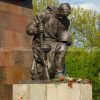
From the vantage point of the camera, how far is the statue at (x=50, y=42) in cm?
1182

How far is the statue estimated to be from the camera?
1182 cm

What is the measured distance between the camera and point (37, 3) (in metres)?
38.8

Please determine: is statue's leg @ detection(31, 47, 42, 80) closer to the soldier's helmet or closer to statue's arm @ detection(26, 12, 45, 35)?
statue's arm @ detection(26, 12, 45, 35)

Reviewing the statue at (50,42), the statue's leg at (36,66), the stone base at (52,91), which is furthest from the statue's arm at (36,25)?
the stone base at (52,91)

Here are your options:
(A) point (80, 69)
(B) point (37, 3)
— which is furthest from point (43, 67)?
(B) point (37, 3)

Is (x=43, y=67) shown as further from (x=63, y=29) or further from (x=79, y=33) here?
(x=79, y=33)

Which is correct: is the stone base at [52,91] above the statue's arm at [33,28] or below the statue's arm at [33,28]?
below

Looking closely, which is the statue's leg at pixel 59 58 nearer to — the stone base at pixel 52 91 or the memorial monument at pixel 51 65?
the memorial monument at pixel 51 65

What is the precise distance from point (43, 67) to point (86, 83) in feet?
3.81

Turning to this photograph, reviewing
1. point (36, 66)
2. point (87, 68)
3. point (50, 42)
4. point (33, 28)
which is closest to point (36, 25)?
point (33, 28)

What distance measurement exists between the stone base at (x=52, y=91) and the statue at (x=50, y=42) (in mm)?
689

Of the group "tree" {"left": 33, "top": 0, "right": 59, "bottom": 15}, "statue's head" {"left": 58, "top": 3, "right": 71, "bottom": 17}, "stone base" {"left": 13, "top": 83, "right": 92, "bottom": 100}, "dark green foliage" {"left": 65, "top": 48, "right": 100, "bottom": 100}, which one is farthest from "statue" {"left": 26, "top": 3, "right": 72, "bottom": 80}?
"tree" {"left": 33, "top": 0, "right": 59, "bottom": 15}

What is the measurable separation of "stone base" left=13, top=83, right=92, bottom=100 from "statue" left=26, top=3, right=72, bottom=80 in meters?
0.69

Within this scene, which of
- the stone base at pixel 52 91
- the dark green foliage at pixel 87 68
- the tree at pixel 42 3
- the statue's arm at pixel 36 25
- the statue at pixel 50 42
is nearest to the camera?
the stone base at pixel 52 91
